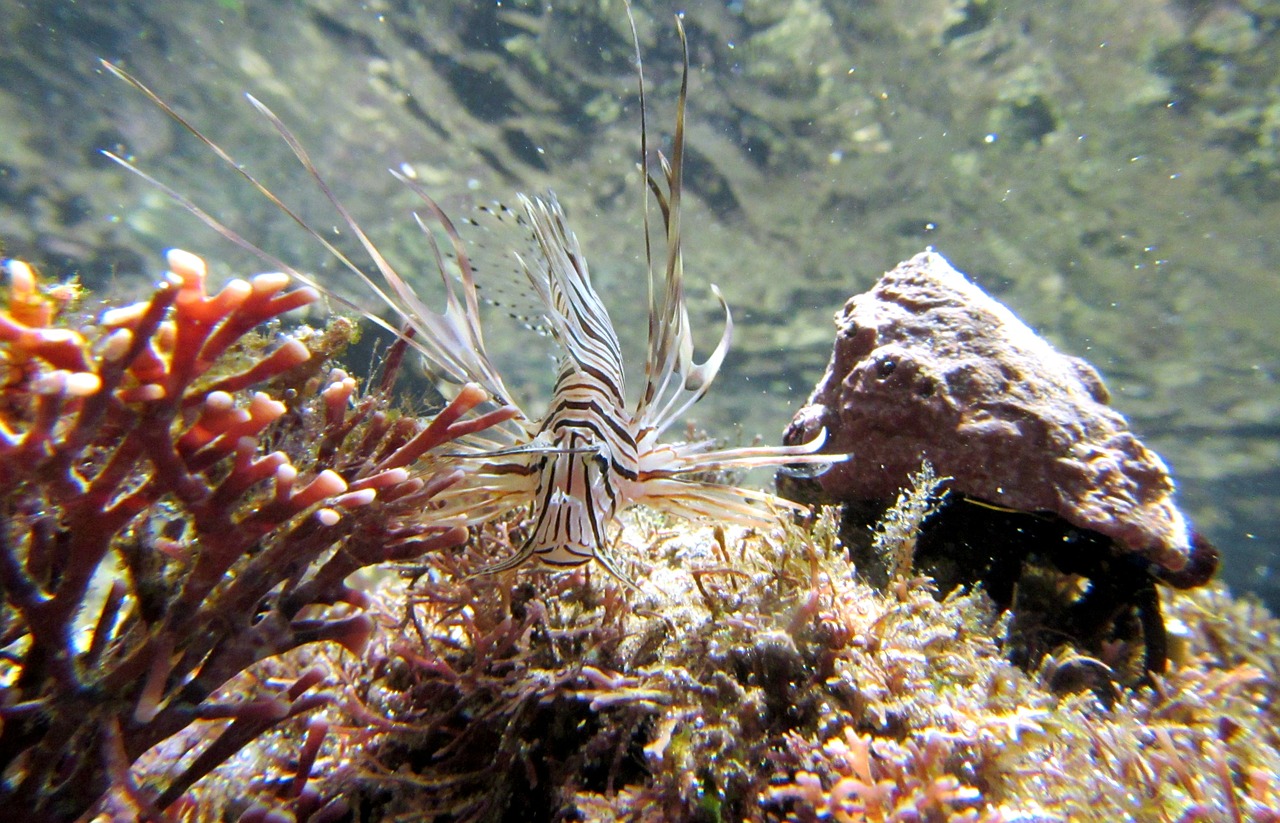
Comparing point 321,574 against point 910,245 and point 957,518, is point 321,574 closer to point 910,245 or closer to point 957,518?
point 957,518

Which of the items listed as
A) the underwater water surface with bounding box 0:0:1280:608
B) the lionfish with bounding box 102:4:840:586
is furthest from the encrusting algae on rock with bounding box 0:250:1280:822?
the underwater water surface with bounding box 0:0:1280:608

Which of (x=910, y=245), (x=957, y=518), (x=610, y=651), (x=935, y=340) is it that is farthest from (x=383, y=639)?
(x=910, y=245)

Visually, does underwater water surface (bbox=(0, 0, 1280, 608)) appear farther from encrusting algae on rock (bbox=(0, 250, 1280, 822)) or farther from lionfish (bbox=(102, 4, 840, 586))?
encrusting algae on rock (bbox=(0, 250, 1280, 822))

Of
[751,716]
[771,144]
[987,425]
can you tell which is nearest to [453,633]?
[751,716]

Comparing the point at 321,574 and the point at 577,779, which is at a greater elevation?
the point at 321,574

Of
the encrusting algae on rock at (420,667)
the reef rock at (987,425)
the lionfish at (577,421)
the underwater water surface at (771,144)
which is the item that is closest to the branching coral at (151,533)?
the encrusting algae on rock at (420,667)

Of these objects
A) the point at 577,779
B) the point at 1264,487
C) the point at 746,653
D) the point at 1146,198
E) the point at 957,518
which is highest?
the point at 1146,198
